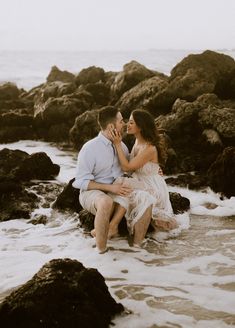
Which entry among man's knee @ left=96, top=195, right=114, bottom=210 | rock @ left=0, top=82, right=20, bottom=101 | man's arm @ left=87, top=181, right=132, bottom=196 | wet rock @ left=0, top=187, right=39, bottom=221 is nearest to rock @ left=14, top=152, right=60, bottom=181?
wet rock @ left=0, top=187, right=39, bottom=221

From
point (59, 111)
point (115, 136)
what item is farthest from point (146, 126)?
point (59, 111)

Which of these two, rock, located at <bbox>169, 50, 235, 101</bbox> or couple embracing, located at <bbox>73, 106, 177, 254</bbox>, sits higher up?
rock, located at <bbox>169, 50, 235, 101</bbox>

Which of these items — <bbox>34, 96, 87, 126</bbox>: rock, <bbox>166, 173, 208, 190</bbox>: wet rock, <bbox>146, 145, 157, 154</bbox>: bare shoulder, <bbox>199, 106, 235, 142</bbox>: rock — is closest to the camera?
<bbox>146, 145, 157, 154</bbox>: bare shoulder

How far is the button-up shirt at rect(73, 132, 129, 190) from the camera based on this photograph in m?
5.83

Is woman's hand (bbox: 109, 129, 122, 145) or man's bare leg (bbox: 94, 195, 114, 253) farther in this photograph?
woman's hand (bbox: 109, 129, 122, 145)

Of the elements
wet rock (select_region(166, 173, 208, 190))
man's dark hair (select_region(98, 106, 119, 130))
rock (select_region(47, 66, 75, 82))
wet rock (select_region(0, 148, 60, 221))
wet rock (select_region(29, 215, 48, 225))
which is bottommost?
wet rock (select_region(29, 215, 48, 225))

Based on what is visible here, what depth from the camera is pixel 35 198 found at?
815 cm

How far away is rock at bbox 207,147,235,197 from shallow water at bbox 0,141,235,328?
38 centimetres

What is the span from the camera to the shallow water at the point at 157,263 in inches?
160

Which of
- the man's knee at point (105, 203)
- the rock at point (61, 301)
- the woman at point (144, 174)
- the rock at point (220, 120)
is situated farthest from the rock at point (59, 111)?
the rock at point (61, 301)

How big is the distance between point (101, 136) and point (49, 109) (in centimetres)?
1024

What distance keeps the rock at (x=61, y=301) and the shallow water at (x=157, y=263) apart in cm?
30

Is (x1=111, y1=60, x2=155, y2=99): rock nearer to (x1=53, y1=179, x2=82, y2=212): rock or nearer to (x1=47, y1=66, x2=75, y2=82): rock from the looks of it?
(x1=53, y1=179, x2=82, y2=212): rock

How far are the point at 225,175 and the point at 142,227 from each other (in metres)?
2.97
